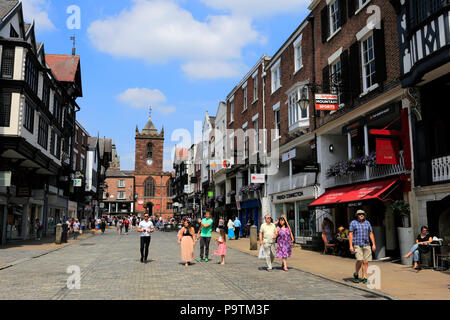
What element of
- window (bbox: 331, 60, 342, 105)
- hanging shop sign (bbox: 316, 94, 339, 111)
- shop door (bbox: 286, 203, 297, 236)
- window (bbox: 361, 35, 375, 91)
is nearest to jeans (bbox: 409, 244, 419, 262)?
window (bbox: 361, 35, 375, 91)

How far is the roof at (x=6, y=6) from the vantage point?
75.1 feet

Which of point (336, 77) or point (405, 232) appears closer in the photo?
point (405, 232)

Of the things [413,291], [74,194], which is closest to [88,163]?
[74,194]

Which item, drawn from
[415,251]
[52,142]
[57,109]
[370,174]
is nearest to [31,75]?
[52,142]

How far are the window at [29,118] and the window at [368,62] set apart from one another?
60.0 ft

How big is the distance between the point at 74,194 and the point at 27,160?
2386cm

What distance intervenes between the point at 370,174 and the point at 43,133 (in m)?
22.0

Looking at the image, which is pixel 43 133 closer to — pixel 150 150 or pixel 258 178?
pixel 258 178

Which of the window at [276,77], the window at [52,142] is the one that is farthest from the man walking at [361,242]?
the window at [52,142]

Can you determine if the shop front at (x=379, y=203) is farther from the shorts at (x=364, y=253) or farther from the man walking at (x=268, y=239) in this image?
the shorts at (x=364, y=253)

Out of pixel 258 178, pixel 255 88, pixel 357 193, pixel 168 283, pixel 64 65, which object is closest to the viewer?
pixel 168 283

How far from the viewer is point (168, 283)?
9961 millimetres

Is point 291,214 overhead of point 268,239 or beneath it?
overhead
